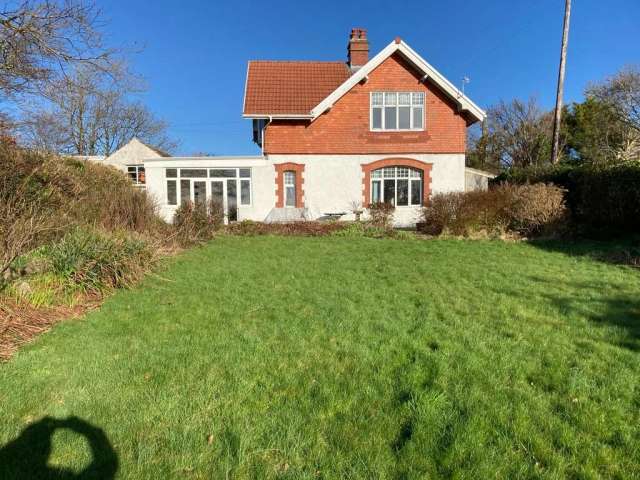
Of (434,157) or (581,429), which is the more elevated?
(434,157)

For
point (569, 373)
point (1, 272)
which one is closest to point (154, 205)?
point (1, 272)

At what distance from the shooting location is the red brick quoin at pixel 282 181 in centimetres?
1819

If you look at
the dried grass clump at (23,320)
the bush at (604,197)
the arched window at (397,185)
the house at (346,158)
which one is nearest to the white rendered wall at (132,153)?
the house at (346,158)

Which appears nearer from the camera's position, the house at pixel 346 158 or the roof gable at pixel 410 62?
the roof gable at pixel 410 62

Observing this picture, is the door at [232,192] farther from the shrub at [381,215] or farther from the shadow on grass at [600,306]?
the shadow on grass at [600,306]

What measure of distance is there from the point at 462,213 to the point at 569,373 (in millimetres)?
9695

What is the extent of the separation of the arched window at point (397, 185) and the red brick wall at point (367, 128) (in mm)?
969

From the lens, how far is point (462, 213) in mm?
12484

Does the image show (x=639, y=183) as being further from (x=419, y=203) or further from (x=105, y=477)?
(x=105, y=477)

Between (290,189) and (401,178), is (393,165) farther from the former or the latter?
(290,189)

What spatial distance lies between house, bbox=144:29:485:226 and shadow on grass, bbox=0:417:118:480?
1539 cm

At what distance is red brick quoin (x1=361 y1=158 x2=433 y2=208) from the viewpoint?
18.3 metres

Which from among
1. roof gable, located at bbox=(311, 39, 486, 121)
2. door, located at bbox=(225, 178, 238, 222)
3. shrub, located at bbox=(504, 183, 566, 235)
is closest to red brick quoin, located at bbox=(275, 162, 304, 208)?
door, located at bbox=(225, 178, 238, 222)

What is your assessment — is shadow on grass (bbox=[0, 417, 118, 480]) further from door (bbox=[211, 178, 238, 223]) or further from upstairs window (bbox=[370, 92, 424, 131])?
upstairs window (bbox=[370, 92, 424, 131])
